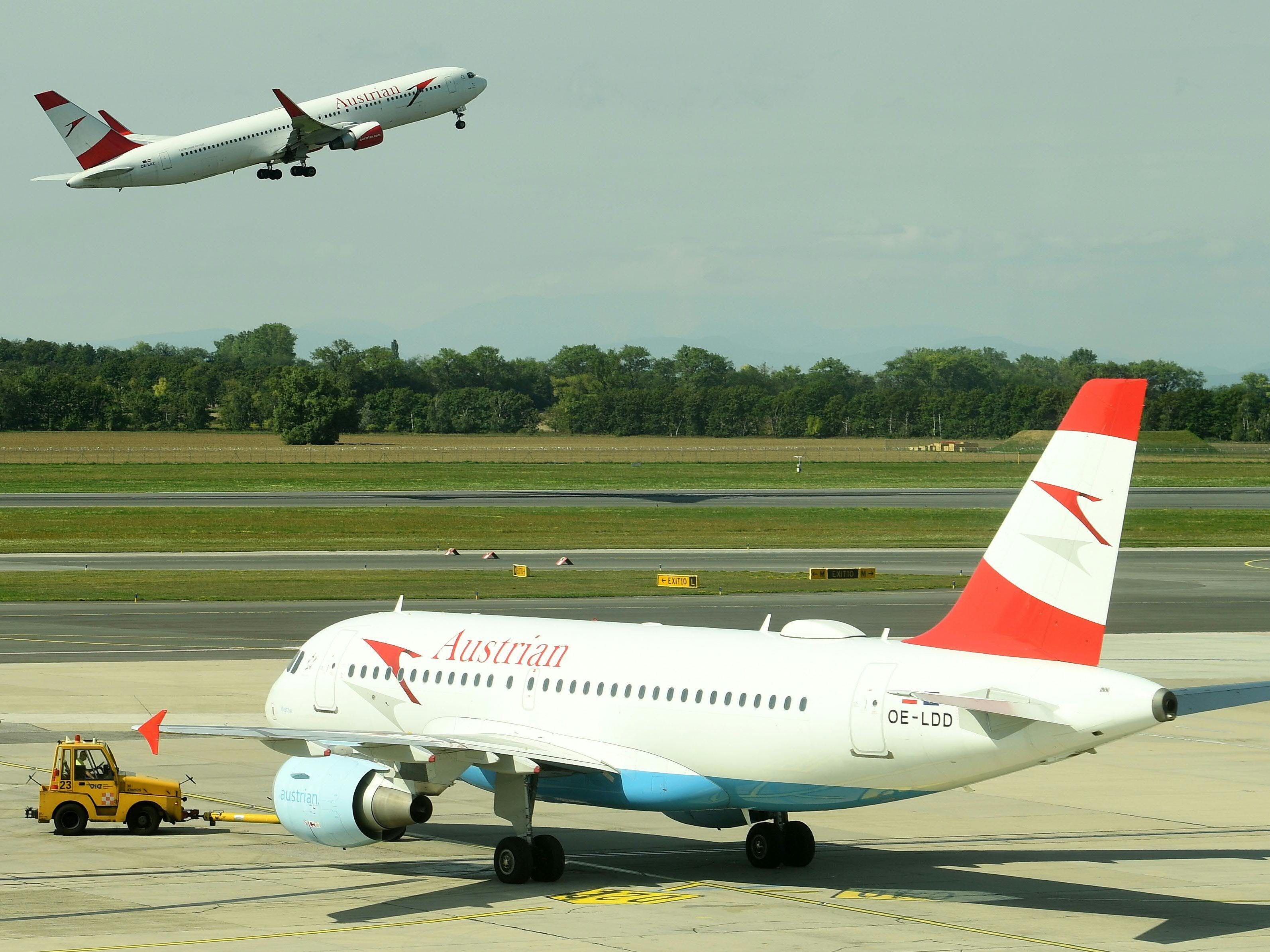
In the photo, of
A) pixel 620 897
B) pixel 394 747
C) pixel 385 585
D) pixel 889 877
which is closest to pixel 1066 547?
pixel 889 877

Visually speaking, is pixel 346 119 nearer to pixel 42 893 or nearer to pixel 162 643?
pixel 162 643

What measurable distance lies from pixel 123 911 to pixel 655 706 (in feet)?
27.2

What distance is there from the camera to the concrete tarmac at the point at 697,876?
70.4 feet

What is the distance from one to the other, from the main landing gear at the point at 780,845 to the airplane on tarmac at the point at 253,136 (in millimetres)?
74480

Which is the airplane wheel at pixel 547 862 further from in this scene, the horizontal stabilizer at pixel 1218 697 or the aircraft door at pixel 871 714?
the horizontal stabilizer at pixel 1218 697

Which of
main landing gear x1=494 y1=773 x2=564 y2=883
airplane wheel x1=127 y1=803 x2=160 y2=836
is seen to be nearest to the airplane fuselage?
main landing gear x1=494 y1=773 x2=564 y2=883

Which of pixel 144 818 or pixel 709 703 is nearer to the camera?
pixel 709 703

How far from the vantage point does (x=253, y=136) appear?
95500 millimetres

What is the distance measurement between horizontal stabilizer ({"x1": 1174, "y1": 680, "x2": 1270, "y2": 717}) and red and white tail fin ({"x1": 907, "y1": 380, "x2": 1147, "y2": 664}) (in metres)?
1.45

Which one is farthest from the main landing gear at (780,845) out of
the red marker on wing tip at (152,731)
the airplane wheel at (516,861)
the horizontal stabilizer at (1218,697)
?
the red marker on wing tip at (152,731)

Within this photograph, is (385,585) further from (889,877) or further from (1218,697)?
(1218,697)

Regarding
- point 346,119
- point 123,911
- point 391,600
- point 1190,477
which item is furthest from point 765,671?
point 1190,477

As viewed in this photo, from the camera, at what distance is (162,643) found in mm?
56344

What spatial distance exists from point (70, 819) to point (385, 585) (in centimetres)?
4482
